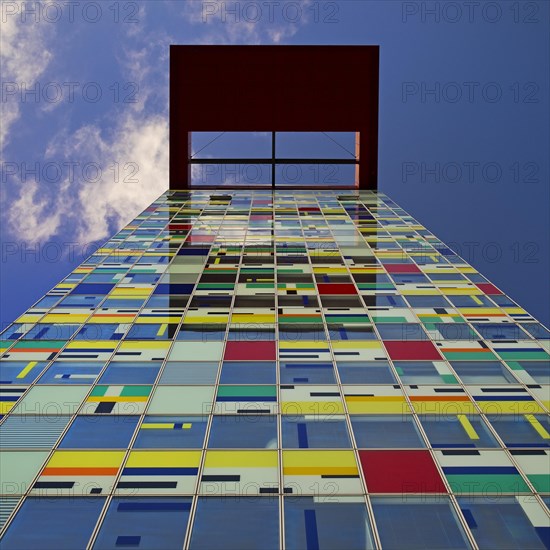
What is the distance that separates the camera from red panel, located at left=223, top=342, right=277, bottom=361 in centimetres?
437

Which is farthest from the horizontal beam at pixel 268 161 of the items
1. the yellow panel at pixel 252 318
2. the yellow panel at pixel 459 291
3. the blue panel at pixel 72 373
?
the blue panel at pixel 72 373

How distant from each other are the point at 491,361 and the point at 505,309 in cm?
102

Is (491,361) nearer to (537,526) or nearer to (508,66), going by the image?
(537,526)

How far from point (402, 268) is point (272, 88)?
218 inches

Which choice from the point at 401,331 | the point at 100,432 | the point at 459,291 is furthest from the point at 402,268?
the point at 100,432

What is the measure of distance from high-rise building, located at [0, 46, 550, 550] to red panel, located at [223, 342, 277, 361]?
0.02 metres

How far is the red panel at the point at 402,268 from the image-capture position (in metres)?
6.29

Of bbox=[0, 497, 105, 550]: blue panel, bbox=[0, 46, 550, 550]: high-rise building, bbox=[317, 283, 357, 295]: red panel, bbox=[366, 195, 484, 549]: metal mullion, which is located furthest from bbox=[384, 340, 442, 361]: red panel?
bbox=[0, 497, 105, 550]: blue panel

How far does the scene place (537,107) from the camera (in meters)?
14.4

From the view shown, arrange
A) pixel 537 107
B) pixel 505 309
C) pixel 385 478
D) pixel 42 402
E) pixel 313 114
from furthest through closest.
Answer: pixel 537 107 < pixel 313 114 < pixel 505 309 < pixel 42 402 < pixel 385 478

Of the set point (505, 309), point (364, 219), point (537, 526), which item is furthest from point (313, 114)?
point (537, 526)

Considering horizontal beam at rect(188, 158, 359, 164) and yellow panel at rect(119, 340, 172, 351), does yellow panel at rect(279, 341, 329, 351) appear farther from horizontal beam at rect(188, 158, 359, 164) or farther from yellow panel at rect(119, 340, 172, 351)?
horizontal beam at rect(188, 158, 359, 164)

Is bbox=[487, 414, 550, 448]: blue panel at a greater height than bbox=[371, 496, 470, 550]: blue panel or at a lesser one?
greater

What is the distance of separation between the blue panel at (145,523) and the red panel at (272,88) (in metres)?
8.71
